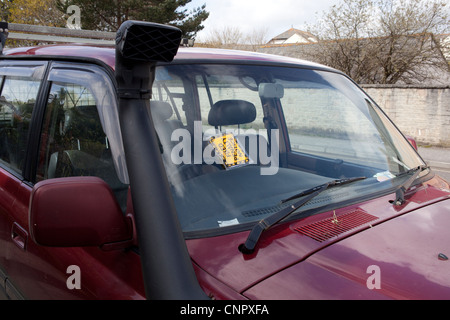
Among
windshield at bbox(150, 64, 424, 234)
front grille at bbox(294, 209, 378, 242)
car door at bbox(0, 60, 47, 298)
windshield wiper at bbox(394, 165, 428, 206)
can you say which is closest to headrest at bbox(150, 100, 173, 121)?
windshield at bbox(150, 64, 424, 234)

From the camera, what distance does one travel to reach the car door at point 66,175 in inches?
56.8

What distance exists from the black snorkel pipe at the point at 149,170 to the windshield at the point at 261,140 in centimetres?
21

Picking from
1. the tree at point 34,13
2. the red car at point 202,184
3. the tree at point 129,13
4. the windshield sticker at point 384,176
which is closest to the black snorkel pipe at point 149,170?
the red car at point 202,184

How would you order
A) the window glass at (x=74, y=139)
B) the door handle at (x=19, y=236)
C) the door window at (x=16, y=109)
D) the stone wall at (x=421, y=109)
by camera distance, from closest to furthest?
1. the window glass at (x=74, y=139)
2. the door handle at (x=19, y=236)
3. the door window at (x=16, y=109)
4. the stone wall at (x=421, y=109)

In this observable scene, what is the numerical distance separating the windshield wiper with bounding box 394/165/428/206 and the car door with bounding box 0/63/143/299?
1.16 metres

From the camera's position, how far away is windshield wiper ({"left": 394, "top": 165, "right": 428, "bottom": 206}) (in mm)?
1797

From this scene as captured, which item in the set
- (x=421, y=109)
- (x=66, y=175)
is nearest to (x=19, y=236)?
(x=66, y=175)

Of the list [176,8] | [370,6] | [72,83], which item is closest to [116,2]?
[176,8]

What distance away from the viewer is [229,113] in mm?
2082

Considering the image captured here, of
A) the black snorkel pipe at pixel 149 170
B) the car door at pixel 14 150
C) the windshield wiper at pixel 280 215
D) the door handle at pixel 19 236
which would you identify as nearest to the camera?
the black snorkel pipe at pixel 149 170

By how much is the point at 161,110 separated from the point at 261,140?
2.18 feet

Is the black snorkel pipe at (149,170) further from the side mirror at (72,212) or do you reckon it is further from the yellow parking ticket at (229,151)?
the yellow parking ticket at (229,151)
